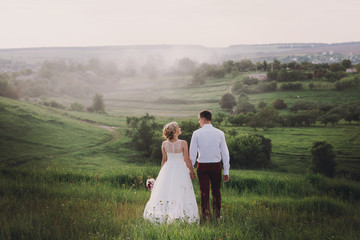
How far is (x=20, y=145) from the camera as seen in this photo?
58.3 feet

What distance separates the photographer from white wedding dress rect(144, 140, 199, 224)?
566 centimetres

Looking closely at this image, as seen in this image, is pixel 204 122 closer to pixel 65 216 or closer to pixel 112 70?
pixel 65 216

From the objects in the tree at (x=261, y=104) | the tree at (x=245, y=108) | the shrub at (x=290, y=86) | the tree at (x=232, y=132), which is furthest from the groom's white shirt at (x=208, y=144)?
the shrub at (x=290, y=86)

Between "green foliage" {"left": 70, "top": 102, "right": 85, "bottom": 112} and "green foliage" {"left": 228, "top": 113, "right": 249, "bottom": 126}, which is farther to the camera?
"green foliage" {"left": 70, "top": 102, "right": 85, "bottom": 112}

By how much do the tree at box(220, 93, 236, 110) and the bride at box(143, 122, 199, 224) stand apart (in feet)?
53.2

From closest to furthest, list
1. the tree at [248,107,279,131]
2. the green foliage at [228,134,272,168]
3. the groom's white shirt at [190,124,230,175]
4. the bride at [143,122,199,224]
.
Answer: the groom's white shirt at [190,124,230,175], the bride at [143,122,199,224], the green foliage at [228,134,272,168], the tree at [248,107,279,131]

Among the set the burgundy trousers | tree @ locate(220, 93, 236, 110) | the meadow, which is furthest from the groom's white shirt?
tree @ locate(220, 93, 236, 110)

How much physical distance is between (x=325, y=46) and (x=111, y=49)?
700 inches

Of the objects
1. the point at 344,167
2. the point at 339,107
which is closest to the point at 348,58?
the point at 339,107

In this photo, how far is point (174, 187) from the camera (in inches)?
227

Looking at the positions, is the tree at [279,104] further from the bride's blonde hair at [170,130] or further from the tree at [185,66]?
the bride's blonde hair at [170,130]

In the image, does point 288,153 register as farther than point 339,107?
No

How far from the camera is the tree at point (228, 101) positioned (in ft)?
71.3

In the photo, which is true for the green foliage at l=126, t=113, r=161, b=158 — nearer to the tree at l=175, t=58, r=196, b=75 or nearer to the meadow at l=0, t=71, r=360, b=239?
the meadow at l=0, t=71, r=360, b=239
